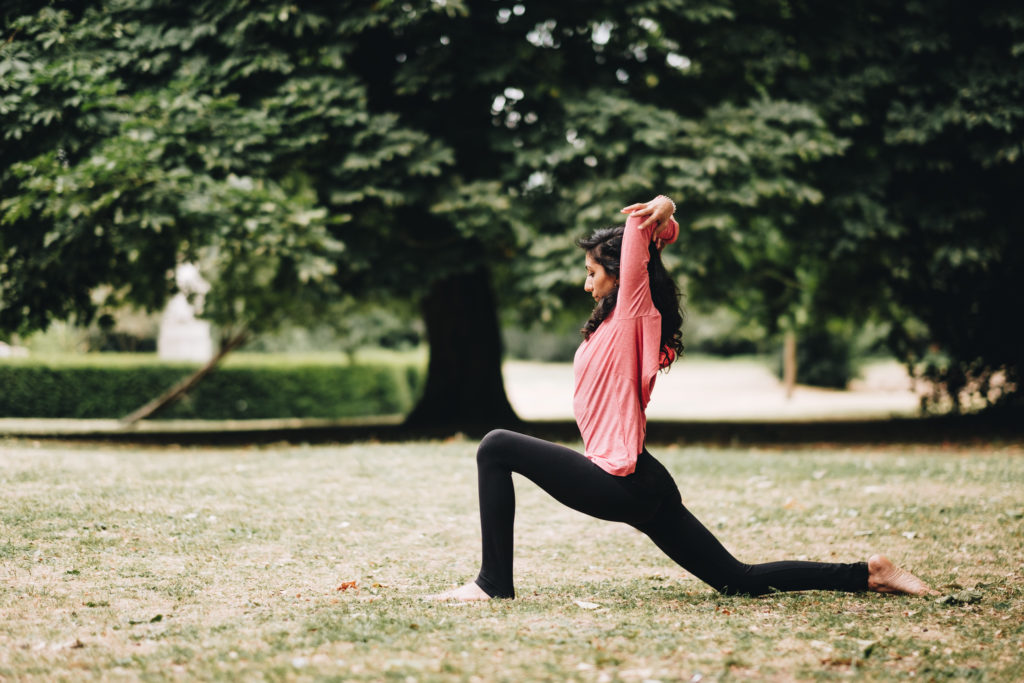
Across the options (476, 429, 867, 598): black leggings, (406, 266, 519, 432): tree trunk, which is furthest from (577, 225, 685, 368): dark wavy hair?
(406, 266, 519, 432): tree trunk

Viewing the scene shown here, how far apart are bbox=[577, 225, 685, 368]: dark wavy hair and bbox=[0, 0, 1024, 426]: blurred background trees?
7.06 metres

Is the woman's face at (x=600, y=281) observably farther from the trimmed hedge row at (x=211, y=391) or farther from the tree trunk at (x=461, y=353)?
the trimmed hedge row at (x=211, y=391)

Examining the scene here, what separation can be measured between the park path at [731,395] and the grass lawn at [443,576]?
12874 mm

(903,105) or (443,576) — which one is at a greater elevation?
(903,105)

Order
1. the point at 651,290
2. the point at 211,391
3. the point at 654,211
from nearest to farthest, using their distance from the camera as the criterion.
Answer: the point at 654,211 → the point at 651,290 → the point at 211,391

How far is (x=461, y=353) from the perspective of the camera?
15805 millimetres

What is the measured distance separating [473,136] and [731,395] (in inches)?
965

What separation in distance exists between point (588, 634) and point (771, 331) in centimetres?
1594

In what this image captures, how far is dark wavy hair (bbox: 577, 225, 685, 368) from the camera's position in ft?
14.0

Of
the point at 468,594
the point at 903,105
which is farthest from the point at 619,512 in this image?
the point at 903,105

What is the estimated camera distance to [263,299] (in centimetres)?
1697

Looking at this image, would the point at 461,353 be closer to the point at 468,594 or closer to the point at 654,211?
the point at 468,594

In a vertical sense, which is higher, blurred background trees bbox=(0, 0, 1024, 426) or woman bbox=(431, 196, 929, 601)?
blurred background trees bbox=(0, 0, 1024, 426)

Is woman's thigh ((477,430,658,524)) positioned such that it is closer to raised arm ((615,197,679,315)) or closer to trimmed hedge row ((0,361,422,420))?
raised arm ((615,197,679,315))
